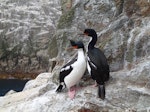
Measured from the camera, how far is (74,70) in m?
11.2

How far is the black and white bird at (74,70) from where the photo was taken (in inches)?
442

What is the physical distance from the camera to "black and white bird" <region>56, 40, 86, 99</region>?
36.8 ft

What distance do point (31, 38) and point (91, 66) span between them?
74.3 ft

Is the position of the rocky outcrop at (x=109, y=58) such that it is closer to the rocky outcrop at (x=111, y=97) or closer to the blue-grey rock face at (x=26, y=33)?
the rocky outcrop at (x=111, y=97)

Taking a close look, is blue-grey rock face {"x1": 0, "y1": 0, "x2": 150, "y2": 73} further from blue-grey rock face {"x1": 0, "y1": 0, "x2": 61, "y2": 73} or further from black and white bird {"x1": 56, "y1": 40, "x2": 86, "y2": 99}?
blue-grey rock face {"x1": 0, "y1": 0, "x2": 61, "y2": 73}

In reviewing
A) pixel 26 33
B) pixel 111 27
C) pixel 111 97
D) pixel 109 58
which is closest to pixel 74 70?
pixel 111 97

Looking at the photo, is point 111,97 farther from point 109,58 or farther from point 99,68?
point 109,58

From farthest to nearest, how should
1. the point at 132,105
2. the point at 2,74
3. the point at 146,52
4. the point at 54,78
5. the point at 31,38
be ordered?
1. the point at 31,38
2. the point at 2,74
3. the point at 54,78
4. the point at 146,52
5. the point at 132,105

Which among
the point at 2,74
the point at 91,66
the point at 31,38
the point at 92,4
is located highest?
the point at 92,4

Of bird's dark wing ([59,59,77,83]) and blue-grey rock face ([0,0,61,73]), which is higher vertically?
bird's dark wing ([59,59,77,83])

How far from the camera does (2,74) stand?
Answer: 31172 millimetres

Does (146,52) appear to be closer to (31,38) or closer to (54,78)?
(54,78)

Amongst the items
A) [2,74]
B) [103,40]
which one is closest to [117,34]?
[103,40]

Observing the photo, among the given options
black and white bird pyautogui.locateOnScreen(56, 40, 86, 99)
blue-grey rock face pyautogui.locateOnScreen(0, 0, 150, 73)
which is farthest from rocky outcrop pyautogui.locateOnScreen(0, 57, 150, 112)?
blue-grey rock face pyautogui.locateOnScreen(0, 0, 150, 73)
